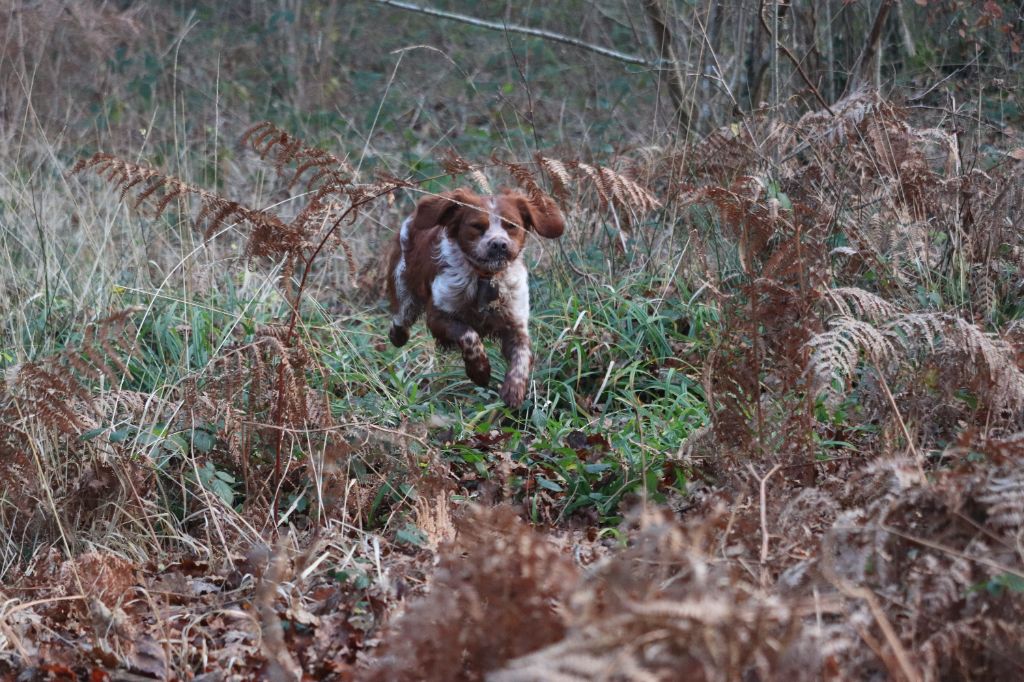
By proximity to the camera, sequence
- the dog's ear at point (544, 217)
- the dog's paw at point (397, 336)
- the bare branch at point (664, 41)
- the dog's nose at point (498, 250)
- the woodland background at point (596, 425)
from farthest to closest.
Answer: the bare branch at point (664, 41), the dog's paw at point (397, 336), the dog's nose at point (498, 250), the dog's ear at point (544, 217), the woodland background at point (596, 425)

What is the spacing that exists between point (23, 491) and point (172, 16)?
10.1 m

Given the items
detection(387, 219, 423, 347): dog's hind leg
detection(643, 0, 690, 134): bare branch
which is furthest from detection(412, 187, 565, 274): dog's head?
detection(643, 0, 690, 134): bare branch

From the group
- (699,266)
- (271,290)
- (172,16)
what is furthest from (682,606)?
(172,16)

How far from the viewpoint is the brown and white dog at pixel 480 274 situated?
17.0 ft

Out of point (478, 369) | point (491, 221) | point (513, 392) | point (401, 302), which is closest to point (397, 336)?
point (401, 302)

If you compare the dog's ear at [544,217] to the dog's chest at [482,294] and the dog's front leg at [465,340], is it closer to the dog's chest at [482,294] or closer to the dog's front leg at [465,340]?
the dog's chest at [482,294]

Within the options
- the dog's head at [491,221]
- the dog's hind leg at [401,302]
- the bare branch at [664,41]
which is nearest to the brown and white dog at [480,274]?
the dog's head at [491,221]

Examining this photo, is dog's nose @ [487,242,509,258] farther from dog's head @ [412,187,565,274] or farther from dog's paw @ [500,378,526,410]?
dog's paw @ [500,378,526,410]

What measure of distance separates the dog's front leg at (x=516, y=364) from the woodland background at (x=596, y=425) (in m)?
0.08

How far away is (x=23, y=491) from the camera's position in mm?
3506

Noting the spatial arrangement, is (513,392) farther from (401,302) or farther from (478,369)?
(401,302)

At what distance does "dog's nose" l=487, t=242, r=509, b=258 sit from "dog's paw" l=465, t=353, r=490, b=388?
18.3 inches

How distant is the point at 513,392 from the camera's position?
495 cm

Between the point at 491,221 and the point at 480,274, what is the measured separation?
12.7 inches
